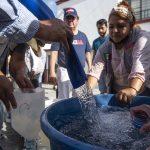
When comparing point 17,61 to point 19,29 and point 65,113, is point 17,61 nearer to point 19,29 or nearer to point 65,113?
point 65,113

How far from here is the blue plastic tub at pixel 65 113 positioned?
127 cm

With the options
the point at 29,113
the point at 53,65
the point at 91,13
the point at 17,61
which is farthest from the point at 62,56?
the point at 91,13

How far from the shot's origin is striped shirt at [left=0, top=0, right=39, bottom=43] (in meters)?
1.37

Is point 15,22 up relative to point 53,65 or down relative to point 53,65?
up

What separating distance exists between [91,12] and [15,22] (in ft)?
42.1

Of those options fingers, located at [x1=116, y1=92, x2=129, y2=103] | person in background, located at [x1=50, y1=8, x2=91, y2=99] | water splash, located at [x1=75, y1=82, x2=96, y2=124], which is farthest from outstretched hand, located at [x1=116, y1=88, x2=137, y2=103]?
person in background, located at [x1=50, y1=8, x2=91, y2=99]

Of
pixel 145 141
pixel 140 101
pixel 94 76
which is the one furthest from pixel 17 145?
pixel 145 141

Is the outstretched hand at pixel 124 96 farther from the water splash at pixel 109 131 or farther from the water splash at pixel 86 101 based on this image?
the water splash at pixel 86 101

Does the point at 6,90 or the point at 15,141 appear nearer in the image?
the point at 6,90

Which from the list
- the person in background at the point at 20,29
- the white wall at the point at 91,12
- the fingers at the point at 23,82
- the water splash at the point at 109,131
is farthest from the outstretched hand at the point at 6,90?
the white wall at the point at 91,12

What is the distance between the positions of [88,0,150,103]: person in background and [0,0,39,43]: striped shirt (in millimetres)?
1060

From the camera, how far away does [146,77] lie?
8.48ft

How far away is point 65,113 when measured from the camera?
6.61ft

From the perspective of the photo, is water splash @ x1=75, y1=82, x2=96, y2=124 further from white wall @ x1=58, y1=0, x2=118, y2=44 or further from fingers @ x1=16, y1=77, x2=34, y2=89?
white wall @ x1=58, y1=0, x2=118, y2=44
